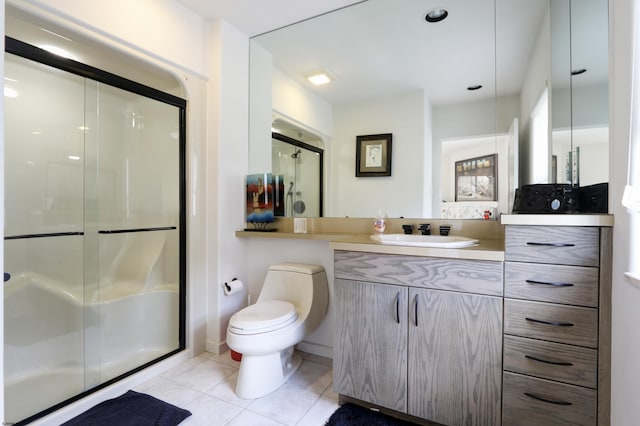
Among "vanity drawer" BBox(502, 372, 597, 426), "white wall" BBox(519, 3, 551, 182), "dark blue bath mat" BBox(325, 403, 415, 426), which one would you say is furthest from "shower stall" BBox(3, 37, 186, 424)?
"white wall" BBox(519, 3, 551, 182)

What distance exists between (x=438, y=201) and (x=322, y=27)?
157 centimetres

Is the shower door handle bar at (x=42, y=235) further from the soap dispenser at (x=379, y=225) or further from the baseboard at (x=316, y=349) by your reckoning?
the soap dispenser at (x=379, y=225)

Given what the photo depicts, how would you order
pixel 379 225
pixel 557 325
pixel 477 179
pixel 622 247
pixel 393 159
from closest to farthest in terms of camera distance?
pixel 622 247, pixel 557 325, pixel 477 179, pixel 379 225, pixel 393 159

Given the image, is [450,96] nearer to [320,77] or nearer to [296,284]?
[320,77]

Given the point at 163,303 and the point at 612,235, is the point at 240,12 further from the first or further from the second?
the point at 612,235

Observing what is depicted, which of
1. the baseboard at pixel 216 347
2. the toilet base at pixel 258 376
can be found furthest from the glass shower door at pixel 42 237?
the toilet base at pixel 258 376

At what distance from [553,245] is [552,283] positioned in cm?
16

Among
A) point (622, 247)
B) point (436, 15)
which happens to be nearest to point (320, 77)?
point (436, 15)

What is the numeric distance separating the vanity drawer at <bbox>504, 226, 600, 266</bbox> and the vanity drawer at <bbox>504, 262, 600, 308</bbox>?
3cm

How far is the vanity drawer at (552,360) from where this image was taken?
117 cm

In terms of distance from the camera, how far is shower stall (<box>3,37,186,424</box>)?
1616 mm

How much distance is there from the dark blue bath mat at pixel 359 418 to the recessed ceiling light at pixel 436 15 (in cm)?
240

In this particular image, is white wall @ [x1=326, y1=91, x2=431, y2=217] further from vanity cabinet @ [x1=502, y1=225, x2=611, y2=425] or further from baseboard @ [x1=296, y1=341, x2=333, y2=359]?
baseboard @ [x1=296, y1=341, x2=333, y2=359]

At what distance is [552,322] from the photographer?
1.22m
